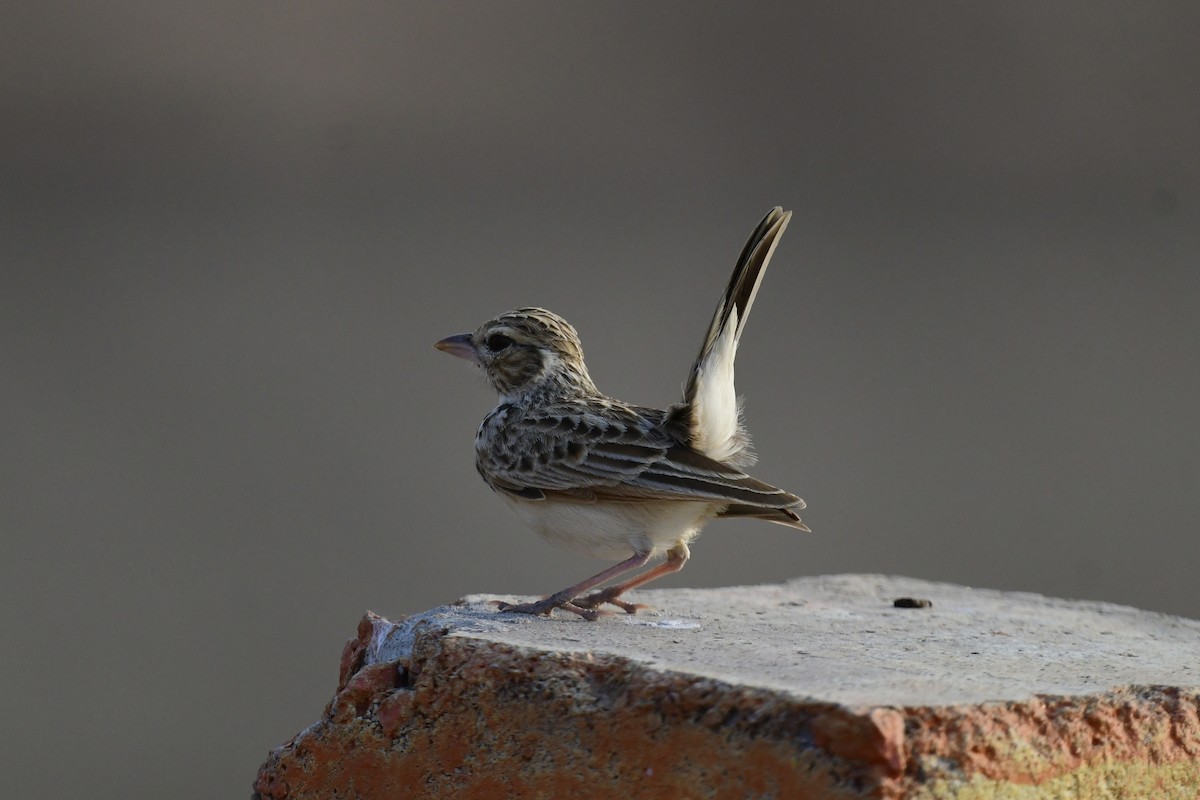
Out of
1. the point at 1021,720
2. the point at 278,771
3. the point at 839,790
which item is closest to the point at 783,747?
the point at 839,790

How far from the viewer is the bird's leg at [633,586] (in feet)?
12.0

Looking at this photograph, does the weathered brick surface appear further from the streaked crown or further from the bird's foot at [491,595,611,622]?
the streaked crown

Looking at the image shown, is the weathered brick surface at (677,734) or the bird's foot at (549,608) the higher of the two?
the bird's foot at (549,608)

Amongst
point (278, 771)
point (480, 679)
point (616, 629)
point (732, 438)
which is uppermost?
point (732, 438)

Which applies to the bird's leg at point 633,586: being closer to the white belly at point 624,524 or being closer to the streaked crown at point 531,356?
the white belly at point 624,524

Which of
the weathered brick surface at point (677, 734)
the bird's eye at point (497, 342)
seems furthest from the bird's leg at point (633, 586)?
the bird's eye at point (497, 342)

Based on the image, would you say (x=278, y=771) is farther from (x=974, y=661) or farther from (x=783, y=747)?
(x=974, y=661)

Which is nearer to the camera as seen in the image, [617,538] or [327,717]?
[327,717]

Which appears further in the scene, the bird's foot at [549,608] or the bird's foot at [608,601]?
the bird's foot at [608,601]

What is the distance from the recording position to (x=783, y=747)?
2.31 metres

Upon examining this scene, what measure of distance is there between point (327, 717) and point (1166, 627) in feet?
8.66

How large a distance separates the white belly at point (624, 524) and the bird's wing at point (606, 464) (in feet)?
0.14

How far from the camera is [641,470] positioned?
3.54 metres

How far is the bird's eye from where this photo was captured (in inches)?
170
